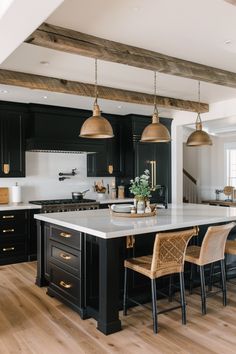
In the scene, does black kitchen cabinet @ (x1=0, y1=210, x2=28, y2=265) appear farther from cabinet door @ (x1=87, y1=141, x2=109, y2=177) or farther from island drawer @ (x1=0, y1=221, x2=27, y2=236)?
cabinet door @ (x1=87, y1=141, x2=109, y2=177)

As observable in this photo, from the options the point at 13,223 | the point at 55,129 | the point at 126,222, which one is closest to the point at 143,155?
the point at 55,129

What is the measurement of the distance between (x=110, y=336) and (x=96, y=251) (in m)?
0.76

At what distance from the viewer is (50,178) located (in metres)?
6.36

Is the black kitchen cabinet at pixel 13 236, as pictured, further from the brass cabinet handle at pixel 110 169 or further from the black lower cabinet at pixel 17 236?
the brass cabinet handle at pixel 110 169

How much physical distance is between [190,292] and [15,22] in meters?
3.28

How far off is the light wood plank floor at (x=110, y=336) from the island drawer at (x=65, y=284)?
5.6 inches

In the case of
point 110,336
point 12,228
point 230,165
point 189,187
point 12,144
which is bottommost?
point 110,336

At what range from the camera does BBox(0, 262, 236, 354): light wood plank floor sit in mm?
2688

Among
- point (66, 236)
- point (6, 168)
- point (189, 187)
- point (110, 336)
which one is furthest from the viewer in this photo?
point (189, 187)

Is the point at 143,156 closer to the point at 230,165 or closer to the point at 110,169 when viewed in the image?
the point at 110,169

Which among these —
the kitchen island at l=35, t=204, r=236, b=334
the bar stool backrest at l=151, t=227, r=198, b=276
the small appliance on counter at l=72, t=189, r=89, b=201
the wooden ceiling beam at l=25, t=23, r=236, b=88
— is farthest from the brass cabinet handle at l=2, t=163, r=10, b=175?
the bar stool backrest at l=151, t=227, r=198, b=276

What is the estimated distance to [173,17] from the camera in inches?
111

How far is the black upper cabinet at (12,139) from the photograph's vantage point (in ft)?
18.5

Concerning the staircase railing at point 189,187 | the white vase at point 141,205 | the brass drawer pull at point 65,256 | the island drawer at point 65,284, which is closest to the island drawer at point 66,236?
the brass drawer pull at point 65,256
